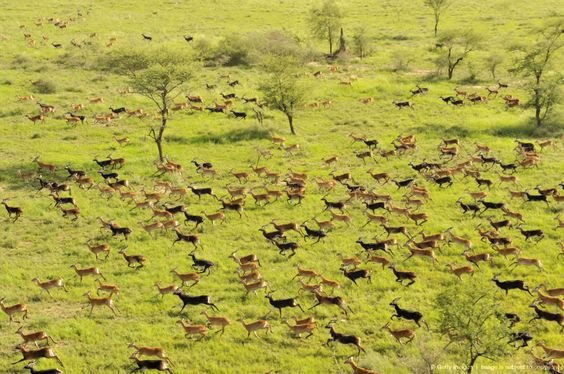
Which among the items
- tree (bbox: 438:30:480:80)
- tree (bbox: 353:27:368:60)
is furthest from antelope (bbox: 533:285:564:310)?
tree (bbox: 353:27:368:60)

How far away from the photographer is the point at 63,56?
56688 millimetres

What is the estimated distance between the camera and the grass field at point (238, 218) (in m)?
15.5

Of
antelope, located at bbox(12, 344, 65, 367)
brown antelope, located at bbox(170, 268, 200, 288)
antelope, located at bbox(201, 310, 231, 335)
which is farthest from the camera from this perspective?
brown antelope, located at bbox(170, 268, 200, 288)

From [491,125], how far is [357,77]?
16.8m

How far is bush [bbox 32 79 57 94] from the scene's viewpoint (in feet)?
151

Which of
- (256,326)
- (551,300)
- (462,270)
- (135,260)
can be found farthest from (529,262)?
(135,260)

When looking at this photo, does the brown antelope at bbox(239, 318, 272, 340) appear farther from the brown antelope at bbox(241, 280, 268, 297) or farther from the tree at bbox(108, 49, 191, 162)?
the tree at bbox(108, 49, 191, 162)

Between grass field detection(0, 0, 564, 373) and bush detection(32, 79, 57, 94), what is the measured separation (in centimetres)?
80

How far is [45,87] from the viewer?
152 feet

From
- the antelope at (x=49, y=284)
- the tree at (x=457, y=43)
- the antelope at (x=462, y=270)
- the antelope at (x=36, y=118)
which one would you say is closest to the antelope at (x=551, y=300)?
the antelope at (x=462, y=270)

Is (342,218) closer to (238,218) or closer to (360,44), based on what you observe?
(238,218)

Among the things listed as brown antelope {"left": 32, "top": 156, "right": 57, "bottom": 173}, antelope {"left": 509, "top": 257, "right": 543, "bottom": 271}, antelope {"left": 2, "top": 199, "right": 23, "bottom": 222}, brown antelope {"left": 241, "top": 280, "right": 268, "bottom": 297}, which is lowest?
antelope {"left": 509, "top": 257, "right": 543, "bottom": 271}

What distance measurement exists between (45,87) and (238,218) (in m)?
30.0

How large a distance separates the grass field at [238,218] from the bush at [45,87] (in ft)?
2.62
